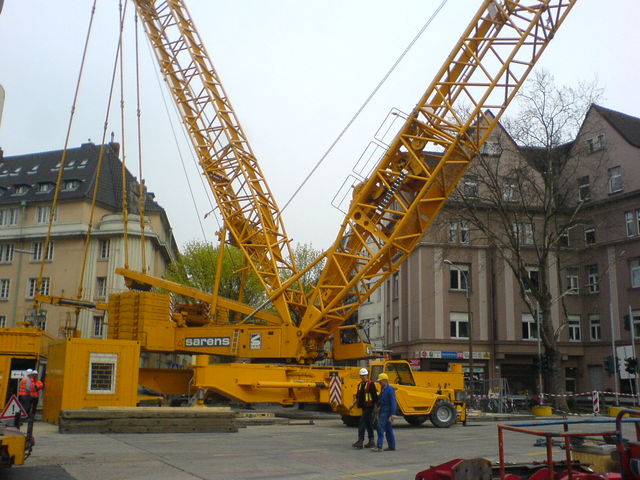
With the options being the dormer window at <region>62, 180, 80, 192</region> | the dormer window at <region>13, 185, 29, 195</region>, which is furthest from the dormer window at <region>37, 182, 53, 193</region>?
the dormer window at <region>62, 180, 80, 192</region>

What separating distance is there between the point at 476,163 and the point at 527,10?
14.0 m

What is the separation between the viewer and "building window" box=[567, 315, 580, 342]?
43.7 m

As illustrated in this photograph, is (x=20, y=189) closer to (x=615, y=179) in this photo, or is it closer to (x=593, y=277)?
(x=593, y=277)

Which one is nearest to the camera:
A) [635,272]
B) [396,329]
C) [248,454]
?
[248,454]

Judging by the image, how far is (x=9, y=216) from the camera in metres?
54.9

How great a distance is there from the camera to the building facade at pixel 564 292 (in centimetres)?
4069

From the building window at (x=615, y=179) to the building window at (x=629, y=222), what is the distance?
174 cm

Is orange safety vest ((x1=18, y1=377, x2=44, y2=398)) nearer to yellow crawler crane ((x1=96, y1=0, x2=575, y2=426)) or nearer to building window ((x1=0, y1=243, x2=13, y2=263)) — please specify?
yellow crawler crane ((x1=96, y1=0, x2=575, y2=426))

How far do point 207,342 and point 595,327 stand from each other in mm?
28843

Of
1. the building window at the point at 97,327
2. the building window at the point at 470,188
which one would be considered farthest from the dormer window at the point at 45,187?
the building window at the point at 470,188

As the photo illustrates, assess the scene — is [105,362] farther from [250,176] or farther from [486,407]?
[486,407]

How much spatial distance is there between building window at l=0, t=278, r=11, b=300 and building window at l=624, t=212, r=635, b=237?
4445cm

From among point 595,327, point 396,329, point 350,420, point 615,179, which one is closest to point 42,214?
point 396,329

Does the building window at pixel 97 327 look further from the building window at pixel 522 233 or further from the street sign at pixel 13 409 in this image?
the street sign at pixel 13 409
